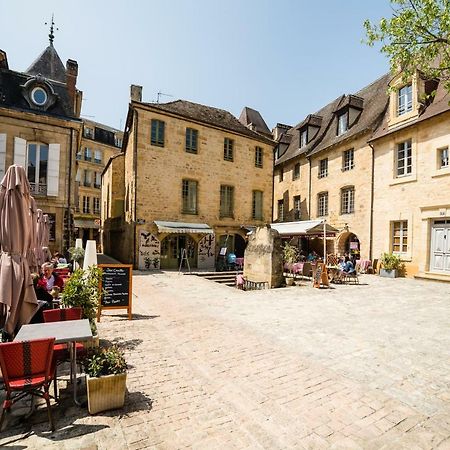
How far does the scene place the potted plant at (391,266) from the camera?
14391mm

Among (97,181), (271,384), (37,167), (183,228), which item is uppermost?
(97,181)

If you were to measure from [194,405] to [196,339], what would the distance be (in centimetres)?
210

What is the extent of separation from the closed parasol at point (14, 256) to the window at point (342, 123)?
19.6 meters

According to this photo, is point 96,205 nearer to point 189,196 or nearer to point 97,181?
point 97,181

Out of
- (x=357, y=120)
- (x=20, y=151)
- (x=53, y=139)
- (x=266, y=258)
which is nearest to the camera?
(x=266, y=258)

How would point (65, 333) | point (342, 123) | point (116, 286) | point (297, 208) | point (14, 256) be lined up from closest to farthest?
point (65, 333), point (14, 256), point (116, 286), point (342, 123), point (297, 208)

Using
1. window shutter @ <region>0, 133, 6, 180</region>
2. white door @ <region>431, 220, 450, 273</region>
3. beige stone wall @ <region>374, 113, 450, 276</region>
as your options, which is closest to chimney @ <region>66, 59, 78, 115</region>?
window shutter @ <region>0, 133, 6, 180</region>

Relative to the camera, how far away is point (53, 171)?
49.5 ft

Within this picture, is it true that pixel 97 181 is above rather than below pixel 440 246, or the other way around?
above

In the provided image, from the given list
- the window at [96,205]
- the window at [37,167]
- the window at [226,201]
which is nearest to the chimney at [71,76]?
the window at [37,167]

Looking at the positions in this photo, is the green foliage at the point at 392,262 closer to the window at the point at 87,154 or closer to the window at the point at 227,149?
the window at the point at 227,149

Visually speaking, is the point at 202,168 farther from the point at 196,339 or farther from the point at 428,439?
the point at 428,439

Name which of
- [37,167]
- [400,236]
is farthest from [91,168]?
[400,236]

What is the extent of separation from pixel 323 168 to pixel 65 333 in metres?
20.1
